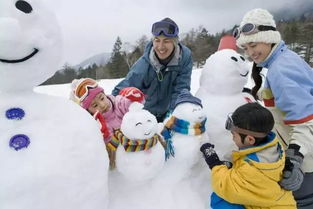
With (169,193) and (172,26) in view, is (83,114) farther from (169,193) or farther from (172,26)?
(172,26)

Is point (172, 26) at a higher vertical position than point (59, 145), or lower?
higher

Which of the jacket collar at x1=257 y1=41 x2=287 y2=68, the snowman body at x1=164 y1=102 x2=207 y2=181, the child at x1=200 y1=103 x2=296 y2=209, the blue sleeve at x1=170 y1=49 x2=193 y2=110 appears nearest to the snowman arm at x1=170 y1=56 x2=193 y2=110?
the blue sleeve at x1=170 y1=49 x2=193 y2=110

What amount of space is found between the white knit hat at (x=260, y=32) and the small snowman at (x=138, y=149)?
0.83 meters

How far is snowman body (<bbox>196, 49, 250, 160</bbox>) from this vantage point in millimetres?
2262

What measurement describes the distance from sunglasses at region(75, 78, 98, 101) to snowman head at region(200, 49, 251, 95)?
85 centimetres

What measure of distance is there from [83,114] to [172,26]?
52.5 inches

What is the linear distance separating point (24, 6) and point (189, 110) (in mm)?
1095

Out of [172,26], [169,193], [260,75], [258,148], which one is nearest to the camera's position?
[258,148]

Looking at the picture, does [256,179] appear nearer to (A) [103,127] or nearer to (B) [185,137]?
(B) [185,137]

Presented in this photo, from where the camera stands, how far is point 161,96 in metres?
2.89

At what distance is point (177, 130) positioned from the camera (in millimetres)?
2029

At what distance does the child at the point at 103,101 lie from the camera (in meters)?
2.04

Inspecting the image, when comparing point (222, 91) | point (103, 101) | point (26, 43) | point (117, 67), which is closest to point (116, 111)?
point (103, 101)

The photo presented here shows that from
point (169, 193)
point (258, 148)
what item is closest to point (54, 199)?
point (169, 193)
